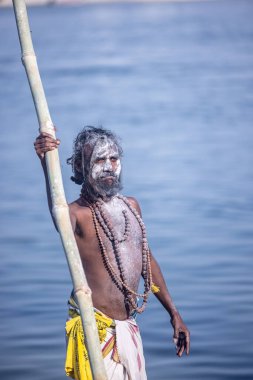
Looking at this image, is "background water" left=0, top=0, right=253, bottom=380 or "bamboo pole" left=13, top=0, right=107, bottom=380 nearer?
"bamboo pole" left=13, top=0, right=107, bottom=380

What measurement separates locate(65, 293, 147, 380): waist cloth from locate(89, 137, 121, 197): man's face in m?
0.49

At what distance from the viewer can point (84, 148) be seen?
18.2ft

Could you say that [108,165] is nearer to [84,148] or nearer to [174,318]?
[84,148]

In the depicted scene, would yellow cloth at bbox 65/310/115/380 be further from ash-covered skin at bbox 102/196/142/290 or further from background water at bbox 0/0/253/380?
background water at bbox 0/0/253/380

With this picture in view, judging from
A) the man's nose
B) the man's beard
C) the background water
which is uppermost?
the background water

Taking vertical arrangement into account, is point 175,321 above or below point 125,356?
above

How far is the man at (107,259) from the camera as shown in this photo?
17.7 feet

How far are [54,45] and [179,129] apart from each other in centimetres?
1668

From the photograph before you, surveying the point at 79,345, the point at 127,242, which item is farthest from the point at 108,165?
the point at 79,345

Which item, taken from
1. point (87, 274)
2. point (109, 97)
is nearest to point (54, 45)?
point (109, 97)

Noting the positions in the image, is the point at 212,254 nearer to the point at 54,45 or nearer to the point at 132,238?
the point at 132,238

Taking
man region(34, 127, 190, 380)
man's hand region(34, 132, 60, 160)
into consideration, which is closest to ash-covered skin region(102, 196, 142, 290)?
man region(34, 127, 190, 380)

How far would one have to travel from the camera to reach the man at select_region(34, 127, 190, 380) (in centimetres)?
541

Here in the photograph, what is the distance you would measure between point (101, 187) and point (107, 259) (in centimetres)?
31
